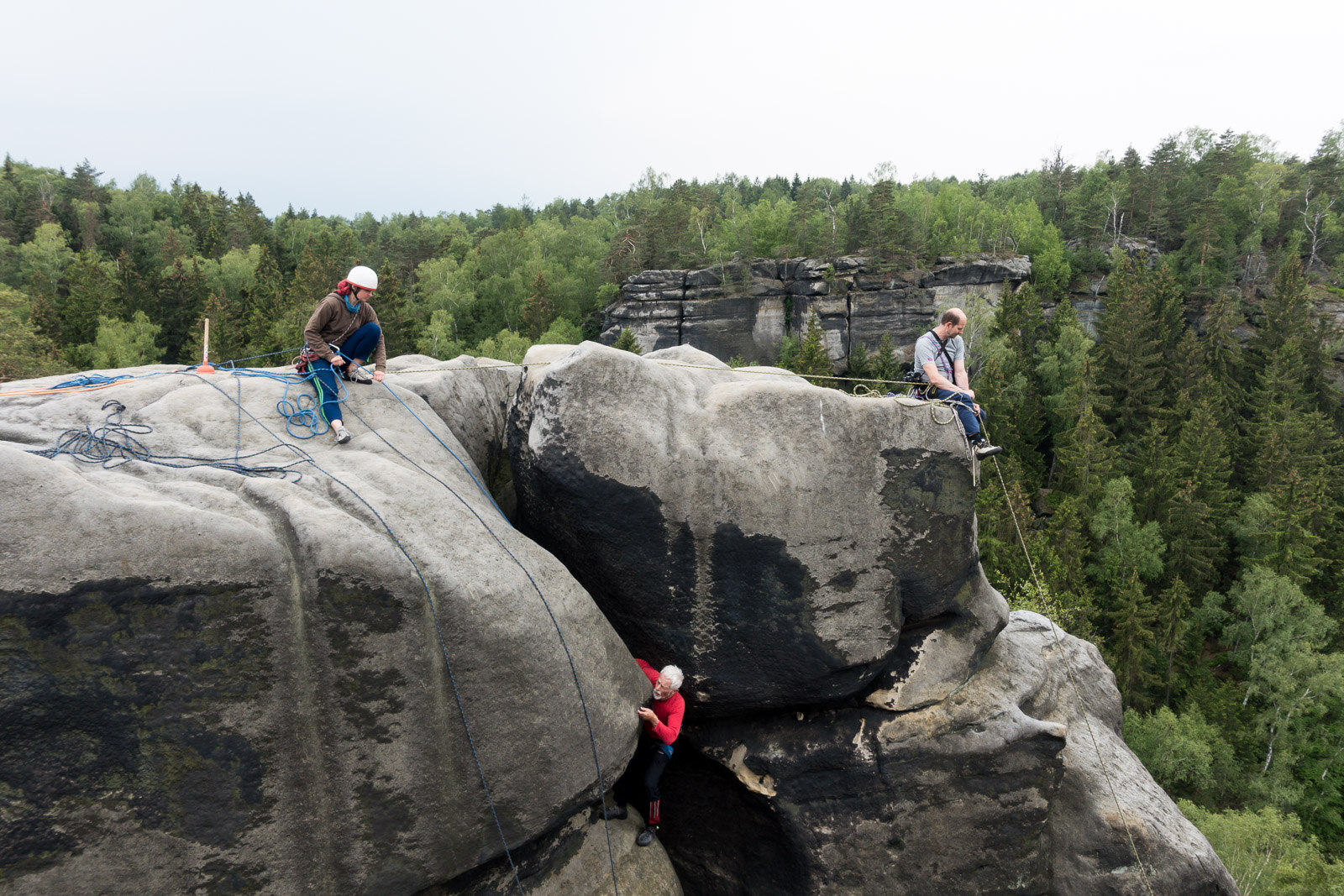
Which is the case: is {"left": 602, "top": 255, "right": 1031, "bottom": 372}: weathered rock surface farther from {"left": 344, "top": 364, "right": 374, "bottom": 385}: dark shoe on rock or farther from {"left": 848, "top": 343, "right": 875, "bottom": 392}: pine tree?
{"left": 344, "top": 364, "right": 374, "bottom": 385}: dark shoe on rock

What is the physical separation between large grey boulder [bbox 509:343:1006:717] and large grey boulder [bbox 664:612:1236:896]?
1.64 feet

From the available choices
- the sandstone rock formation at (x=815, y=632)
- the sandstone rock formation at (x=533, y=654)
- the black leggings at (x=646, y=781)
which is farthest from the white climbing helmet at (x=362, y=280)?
the black leggings at (x=646, y=781)

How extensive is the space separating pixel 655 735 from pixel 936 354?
548 centimetres

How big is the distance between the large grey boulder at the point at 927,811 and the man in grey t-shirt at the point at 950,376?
10.5 ft

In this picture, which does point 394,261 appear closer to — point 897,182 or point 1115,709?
point 897,182

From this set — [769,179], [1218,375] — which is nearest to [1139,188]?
[1218,375]

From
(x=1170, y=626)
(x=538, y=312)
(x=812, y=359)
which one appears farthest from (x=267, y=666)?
(x=538, y=312)

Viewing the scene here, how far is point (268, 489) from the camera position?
20.7ft

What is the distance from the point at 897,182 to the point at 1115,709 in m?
83.8

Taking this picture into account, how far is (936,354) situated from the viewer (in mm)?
8953

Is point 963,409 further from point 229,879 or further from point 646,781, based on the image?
point 229,879

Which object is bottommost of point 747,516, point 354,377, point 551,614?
point 551,614

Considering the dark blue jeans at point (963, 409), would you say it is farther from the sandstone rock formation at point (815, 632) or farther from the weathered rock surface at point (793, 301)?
the weathered rock surface at point (793, 301)

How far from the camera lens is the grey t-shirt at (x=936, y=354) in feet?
29.1
